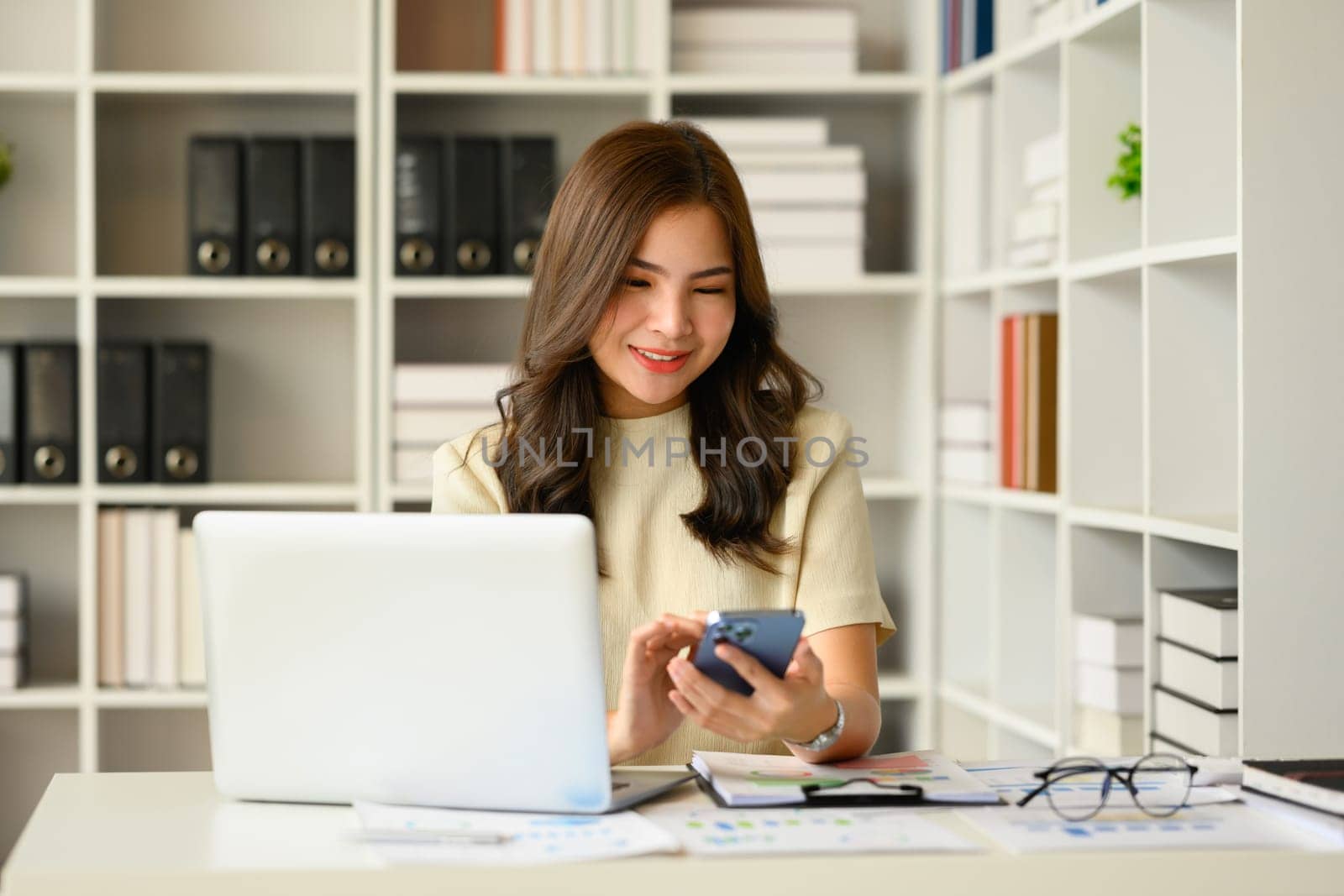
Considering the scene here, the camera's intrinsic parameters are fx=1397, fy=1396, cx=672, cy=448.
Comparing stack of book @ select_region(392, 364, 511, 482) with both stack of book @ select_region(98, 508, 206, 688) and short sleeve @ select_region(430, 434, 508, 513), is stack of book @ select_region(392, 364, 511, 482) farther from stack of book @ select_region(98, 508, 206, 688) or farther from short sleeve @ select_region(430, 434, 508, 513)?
short sleeve @ select_region(430, 434, 508, 513)

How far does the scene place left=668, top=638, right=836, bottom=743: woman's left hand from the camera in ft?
3.88

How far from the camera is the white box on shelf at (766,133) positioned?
2.88m

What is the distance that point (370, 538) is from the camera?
1109 mm

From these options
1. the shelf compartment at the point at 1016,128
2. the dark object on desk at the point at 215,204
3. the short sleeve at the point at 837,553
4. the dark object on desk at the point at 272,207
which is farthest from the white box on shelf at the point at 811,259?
the short sleeve at the point at 837,553

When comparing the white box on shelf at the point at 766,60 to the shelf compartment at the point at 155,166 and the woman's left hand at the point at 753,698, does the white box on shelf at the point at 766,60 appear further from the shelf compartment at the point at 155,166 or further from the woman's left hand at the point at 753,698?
the woman's left hand at the point at 753,698

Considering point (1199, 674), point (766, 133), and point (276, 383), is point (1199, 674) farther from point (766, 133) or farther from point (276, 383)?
point (276, 383)

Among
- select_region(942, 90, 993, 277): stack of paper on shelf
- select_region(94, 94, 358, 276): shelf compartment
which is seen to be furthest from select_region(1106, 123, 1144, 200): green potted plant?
select_region(94, 94, 358, 276): shelf compartment

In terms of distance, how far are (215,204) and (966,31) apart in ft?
5.14

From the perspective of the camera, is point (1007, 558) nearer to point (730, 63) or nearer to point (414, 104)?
point (730, 63)

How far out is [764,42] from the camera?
2.97 m

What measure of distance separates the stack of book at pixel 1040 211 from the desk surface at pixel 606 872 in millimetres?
1643

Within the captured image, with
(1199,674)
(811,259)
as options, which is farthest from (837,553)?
(811,259)

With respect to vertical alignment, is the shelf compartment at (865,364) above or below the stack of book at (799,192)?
below

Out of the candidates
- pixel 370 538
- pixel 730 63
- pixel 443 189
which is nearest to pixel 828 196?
pixel 730 63
